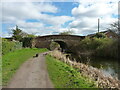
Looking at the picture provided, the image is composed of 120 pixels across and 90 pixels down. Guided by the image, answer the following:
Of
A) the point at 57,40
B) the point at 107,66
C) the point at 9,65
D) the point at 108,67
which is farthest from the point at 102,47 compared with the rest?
the point at 57,40

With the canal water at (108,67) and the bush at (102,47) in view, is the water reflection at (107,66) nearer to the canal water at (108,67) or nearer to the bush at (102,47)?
the canal water at (108,67)

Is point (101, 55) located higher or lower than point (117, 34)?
lower

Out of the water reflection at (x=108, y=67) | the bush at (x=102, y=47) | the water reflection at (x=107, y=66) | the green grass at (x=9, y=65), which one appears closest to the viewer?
the green grass at (x=9, y=65)

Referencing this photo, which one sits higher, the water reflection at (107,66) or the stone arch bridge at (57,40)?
the stone arch bridge at (57,40)

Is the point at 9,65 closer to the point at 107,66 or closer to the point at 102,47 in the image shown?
the point at 107,66

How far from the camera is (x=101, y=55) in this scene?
909 inches

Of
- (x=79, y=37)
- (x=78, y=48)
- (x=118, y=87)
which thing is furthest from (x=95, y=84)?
(x=79, y=37)

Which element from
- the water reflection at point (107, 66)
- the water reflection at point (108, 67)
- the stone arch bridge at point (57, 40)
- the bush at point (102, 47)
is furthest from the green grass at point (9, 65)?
the stone arch bridge at point (57, 40)

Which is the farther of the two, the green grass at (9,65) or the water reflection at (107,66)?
the water reflection at (107,66)

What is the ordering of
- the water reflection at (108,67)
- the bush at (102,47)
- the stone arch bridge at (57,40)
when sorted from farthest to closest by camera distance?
the stone arch bridge at (57,40)
the bush at (102,47)
the water reflection at (108,67)

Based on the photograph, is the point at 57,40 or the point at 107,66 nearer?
the point at 107,66

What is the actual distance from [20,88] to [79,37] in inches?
1394

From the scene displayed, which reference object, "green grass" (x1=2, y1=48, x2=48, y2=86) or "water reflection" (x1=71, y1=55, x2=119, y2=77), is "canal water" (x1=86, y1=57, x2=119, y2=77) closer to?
"water reflection" (x1=71, y1=55, x2=119, y2=77)

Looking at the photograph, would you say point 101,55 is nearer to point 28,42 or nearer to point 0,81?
point 0,81
